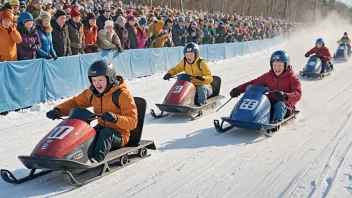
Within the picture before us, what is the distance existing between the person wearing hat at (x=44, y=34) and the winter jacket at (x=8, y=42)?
2.63 feet

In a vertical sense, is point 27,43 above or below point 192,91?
above

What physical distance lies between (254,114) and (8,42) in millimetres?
5605

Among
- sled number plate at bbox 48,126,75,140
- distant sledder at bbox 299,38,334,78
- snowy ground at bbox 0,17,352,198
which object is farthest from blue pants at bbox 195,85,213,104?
distant sledder at bbox 299,38,334,78

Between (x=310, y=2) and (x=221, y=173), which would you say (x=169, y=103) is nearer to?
(x=221, y=173)

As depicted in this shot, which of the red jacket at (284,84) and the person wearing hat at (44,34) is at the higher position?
the person wearing hat at (44,34)

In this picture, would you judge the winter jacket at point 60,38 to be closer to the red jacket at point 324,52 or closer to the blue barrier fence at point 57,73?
the blue barrier fence at point 57,73

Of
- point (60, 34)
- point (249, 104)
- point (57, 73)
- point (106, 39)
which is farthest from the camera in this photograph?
point (106, 39)

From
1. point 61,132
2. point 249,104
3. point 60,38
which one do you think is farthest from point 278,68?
point 60,38

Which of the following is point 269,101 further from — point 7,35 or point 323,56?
point 323,56

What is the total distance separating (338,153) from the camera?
656 centimetres

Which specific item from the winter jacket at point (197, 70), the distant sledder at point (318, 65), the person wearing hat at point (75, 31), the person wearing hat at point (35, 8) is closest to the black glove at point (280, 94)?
the winter jacket at point (197, 70)

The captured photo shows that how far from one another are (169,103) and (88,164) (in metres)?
4.00

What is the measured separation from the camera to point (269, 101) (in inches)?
310

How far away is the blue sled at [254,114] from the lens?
746cm
